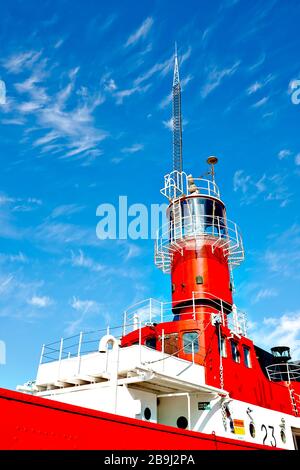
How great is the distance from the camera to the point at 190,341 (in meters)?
17.1

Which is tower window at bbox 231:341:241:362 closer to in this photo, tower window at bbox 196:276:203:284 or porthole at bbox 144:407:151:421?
tower window at bbox 196:276:203:284

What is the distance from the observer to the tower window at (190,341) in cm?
1689

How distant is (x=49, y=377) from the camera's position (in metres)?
17.4

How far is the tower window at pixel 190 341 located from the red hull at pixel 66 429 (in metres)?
7.76

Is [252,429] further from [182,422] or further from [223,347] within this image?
[182,422]

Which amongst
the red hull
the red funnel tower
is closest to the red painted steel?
the red funnel tower

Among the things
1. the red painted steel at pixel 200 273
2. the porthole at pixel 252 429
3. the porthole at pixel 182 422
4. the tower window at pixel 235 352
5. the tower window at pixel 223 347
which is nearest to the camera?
the porthole at pixel 182 422

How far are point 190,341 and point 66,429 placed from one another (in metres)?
10.7

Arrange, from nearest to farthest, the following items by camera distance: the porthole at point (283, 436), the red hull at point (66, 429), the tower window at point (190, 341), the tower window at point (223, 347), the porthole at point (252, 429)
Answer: the red hull at point (66, 429)
the porthole at point (252, 429)
the tower window at point (190, 341)
the tower window at point (223, 347)
the porthole at point (283, 436)

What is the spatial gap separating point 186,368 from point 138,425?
735 centimetres

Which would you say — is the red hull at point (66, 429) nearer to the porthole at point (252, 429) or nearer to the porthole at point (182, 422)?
the porthole at point (182, 422)

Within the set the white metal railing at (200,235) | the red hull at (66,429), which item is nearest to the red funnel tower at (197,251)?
the white metal railing at (200,235)
